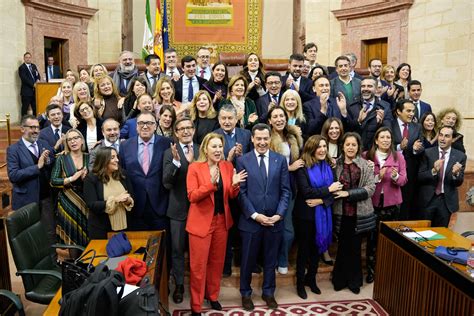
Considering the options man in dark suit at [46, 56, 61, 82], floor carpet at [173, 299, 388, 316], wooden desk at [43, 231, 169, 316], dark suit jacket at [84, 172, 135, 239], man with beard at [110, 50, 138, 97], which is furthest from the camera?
man in dark suit at [46, 56, 61, 82]

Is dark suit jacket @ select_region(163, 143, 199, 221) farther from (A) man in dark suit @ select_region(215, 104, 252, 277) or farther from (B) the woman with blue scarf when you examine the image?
(B) the woman with blue scarf

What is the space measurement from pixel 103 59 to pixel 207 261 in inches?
372

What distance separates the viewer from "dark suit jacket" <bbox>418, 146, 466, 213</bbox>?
5.20m

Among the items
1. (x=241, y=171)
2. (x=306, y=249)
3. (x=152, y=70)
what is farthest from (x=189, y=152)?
(x=152, y=70)

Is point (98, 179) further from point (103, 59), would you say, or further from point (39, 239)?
point (103, 59)

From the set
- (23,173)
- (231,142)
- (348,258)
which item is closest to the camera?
(231,142)

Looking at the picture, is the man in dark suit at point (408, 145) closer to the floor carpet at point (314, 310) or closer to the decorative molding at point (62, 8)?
the floor carpet at point (314, 310)

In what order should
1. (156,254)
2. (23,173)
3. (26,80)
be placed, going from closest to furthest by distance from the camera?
1. (156,254)
2. (23,173)
3. (26,80)

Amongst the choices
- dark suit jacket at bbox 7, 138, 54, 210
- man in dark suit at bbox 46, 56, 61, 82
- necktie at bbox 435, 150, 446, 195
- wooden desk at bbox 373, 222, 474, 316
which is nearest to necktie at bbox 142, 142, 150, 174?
dark suit jacket at bbox 7, 138, 54, 210

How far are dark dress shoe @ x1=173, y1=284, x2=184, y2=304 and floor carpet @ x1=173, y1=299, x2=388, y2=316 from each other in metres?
0.13

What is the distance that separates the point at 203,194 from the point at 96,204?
3.10 feet

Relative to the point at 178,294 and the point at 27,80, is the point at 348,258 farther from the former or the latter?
the point at 27,80

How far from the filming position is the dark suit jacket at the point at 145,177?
4504 mm

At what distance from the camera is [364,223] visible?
4.69 m
